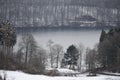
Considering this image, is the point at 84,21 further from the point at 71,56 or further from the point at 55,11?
the point at 71,56

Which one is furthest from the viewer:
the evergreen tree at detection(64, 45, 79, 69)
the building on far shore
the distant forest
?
the distant forest

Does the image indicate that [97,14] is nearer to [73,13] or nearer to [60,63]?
[73,13]

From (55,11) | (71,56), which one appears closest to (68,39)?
(71,56)

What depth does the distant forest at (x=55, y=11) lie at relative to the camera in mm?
137875

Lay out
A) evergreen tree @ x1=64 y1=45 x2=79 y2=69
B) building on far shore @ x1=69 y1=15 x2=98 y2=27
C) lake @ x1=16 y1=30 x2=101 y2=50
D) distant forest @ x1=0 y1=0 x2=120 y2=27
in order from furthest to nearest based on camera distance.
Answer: distant forest @ x1=0 y1=0 x2=120 y2=27 < building on far shore @ x1=69 y1=15 x2=98 y2=27 < lake @ x1=16 y1=30 x2=101 y2=50 < evergreen tree @ x1=64 y1=45 x2=79 y2=69

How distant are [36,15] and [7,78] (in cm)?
12805

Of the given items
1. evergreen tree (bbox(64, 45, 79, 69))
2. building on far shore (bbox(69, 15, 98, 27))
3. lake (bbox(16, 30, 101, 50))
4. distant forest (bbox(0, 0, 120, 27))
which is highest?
distant forest (bbox(0, 0, 120, 27))

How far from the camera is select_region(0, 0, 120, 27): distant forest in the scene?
452 ft

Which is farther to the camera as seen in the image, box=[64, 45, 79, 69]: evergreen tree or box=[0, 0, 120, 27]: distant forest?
box=[0, 0, 120, 27]: distant forest

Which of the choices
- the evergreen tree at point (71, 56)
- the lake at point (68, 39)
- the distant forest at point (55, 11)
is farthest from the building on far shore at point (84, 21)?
the evergreen tree at point (71, 56)

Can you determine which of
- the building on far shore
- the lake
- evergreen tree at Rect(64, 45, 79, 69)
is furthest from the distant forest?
evergreen tree at Rect(64, 45, 79, 69)

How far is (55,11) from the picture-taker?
A: 150 metres

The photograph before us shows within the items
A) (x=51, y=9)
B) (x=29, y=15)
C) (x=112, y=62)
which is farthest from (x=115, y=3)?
(x=112, y=62)

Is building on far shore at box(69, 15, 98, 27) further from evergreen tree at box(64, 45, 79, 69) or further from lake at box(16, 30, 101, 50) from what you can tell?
evergreen tree at box(64, 45, 79, 69)
